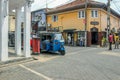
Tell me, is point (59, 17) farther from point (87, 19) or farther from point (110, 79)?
point (110, 79)

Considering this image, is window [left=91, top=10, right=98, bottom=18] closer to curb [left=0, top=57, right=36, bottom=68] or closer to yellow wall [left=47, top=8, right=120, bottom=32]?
yellow wall [left=47, top=8, right=120, bottom=32]

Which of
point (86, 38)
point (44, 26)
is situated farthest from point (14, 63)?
point (44, 26)

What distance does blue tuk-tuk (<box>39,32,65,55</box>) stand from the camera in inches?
819

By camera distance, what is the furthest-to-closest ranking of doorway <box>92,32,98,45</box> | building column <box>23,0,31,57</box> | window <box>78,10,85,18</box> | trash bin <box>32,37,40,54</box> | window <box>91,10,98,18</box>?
doorway <box>92,32,98,45</box>
window <box>78,10,85,18</box>
window <box>91,10,98,18</box>
trash bin <box>32,37,40,54</box>
building column <box>23,0,31,57</box>

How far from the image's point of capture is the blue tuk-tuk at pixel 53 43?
20812mm

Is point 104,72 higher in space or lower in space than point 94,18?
lower

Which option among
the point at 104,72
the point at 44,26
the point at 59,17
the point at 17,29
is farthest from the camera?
the point at 44,26

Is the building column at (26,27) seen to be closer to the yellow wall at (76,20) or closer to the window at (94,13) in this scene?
the yellow wall at (76,20)

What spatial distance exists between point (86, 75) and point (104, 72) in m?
1.34

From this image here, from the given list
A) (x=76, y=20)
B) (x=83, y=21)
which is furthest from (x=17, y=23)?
(x=76, y=20)

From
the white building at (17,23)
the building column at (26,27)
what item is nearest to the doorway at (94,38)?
the white building at (17,23)

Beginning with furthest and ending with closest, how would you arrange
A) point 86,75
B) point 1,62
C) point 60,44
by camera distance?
1. point 60,44
2. point 1,62
3. point 86,75

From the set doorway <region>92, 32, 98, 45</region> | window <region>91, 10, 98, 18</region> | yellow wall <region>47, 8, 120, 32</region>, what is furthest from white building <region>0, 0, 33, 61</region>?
doorway <region>92, 32, 98, 45</region>

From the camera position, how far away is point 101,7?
38.3 meters
